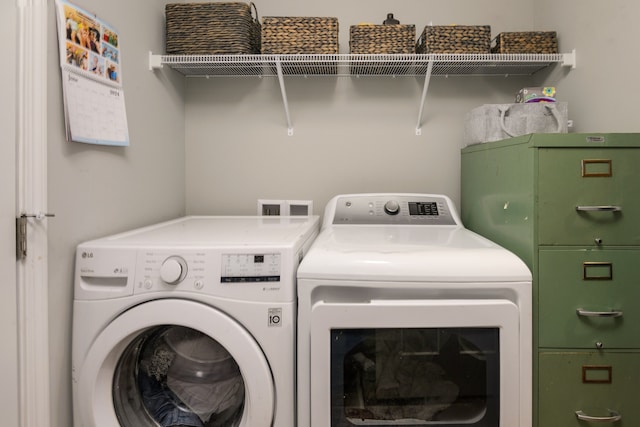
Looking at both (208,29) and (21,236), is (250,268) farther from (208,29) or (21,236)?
(208,29)

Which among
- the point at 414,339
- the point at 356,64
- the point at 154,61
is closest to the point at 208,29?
the point at 154,61

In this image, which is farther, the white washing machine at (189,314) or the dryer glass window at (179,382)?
the dryer glass window at (179,382)

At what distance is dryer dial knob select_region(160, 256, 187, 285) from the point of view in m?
1.14

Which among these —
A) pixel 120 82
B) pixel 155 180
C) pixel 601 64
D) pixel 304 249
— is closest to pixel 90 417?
pixel 304 249

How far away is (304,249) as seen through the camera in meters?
1.42

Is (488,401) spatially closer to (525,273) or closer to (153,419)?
(525,273)

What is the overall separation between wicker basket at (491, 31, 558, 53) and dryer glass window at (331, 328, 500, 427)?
1315mm

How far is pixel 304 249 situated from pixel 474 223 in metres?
0.84

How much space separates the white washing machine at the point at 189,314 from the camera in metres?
1.15

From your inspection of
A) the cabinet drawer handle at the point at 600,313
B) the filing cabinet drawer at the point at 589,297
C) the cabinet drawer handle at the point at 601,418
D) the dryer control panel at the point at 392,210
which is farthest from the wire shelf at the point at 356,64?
the cabinet drawer handle at the point at 601,418

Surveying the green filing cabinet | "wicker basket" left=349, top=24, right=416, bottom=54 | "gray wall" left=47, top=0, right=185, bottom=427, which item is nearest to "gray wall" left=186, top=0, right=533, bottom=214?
"gray wall" left=47, top=0, right=185, bottom=427

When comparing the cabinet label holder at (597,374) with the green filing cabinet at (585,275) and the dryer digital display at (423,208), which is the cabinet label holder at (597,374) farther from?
the dryer digital display at (423,208)

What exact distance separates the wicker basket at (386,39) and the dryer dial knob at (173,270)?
1223mm

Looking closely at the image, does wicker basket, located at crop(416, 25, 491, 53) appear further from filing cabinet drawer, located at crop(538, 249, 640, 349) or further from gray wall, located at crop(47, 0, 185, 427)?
gray wall, located at crop(47, 0, 185, 427)
